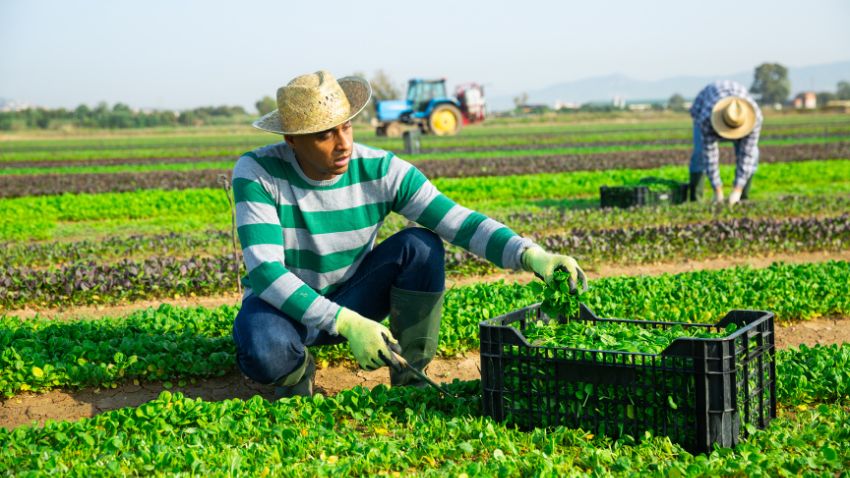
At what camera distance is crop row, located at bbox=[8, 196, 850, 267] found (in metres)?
9.95

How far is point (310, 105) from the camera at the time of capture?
12.7 feet

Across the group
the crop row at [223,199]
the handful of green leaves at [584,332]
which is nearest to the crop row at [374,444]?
the handful of green leaves at [584,332]

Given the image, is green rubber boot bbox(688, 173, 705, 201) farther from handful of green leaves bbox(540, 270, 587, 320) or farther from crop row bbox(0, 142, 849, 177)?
handful of green leaves bbox(540, 270, 587, 320)

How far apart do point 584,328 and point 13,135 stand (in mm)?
70601

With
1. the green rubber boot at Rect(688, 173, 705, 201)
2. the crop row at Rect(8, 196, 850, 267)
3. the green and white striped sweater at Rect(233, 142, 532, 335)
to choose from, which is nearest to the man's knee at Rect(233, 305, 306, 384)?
the green and white striped sweater at Rect(233, 142, 532, 335)

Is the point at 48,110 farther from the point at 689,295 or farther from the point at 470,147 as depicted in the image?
the point at 689,295

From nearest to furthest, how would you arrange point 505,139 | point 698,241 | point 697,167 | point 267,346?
point 267,346
point 698,241
point 697,167
point 505,139

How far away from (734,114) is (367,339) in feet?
29.0

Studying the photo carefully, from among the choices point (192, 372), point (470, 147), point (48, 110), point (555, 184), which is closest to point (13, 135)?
point (48, 110)

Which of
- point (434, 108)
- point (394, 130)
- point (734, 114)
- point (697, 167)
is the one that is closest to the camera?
point (734, 114)

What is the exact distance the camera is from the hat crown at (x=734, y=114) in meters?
11.1

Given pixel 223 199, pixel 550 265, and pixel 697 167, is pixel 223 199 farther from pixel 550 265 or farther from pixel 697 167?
pixel 550 265

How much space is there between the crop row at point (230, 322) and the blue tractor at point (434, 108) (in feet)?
105

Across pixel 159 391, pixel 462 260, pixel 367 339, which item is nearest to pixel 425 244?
pixel 367 339
